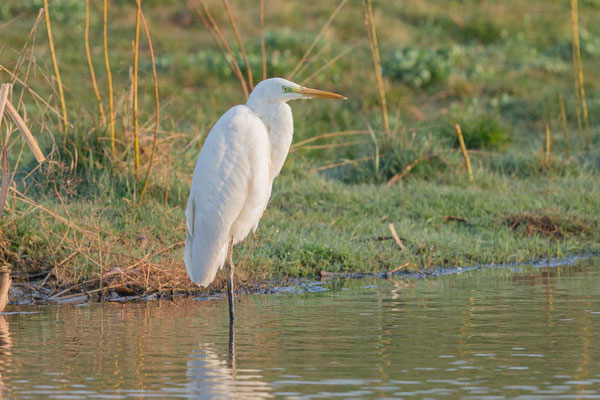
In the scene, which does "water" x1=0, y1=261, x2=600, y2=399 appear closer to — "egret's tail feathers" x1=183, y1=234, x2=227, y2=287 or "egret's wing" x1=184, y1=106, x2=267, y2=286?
"egret's tail feathers" x1=183, y1=234, x2=227, y2=287

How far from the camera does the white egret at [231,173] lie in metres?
5.75

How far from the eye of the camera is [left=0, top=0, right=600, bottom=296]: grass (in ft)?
23.4

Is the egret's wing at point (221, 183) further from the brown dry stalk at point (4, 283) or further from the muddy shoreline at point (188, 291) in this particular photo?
the brown dry stalk at point (4, 283)

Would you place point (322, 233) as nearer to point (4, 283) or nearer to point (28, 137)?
point (4, 283)

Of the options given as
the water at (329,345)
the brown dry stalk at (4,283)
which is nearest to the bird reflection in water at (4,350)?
the water at (329,345)

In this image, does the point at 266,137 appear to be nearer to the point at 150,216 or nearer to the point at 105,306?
the point at 105,306

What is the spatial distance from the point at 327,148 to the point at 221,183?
6.21 meters

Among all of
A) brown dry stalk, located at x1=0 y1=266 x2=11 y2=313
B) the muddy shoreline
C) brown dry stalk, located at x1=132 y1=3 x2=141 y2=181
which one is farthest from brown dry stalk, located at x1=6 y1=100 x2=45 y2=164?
brown dry stalk, located at x1=132 y1=3 x2=141 y2=181

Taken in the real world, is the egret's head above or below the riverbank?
above

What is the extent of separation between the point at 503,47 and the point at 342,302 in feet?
40.9

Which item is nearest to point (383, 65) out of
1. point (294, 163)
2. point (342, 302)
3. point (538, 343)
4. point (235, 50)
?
point (235, 50)

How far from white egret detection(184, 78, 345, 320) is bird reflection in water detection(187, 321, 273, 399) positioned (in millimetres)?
1049

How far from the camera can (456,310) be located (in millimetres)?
5777

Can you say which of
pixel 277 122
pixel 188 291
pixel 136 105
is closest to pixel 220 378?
pixel 277 122
